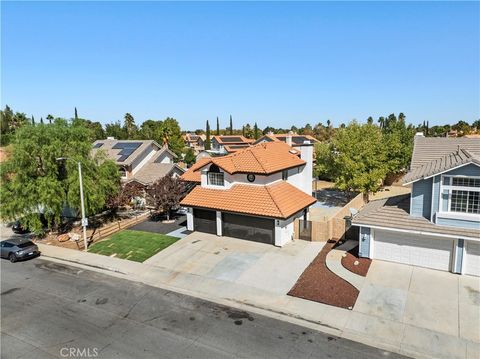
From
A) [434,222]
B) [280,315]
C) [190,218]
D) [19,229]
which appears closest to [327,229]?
[434,222]

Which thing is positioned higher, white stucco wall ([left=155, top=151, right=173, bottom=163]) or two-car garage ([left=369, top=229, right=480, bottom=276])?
white stucco wall ([left=155, top=151, right=173, bottom=163])

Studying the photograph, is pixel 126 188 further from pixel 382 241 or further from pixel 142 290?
pixel 382 241

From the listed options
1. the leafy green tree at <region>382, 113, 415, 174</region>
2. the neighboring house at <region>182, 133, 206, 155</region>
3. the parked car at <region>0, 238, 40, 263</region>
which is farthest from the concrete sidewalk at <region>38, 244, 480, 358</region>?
the neighboring house at <region>182, 133, 206, 155</region>

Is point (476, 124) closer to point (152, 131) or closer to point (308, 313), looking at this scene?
point (152, 131)

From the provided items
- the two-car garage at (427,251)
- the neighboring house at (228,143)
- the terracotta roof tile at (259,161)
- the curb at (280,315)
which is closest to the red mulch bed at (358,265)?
the two-car garage at (427,251)

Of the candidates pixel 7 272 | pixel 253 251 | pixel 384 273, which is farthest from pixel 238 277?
pixel 7 272

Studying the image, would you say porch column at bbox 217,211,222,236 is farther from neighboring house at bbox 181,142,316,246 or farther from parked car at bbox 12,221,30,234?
parked car at bbox 12,221,30,234
